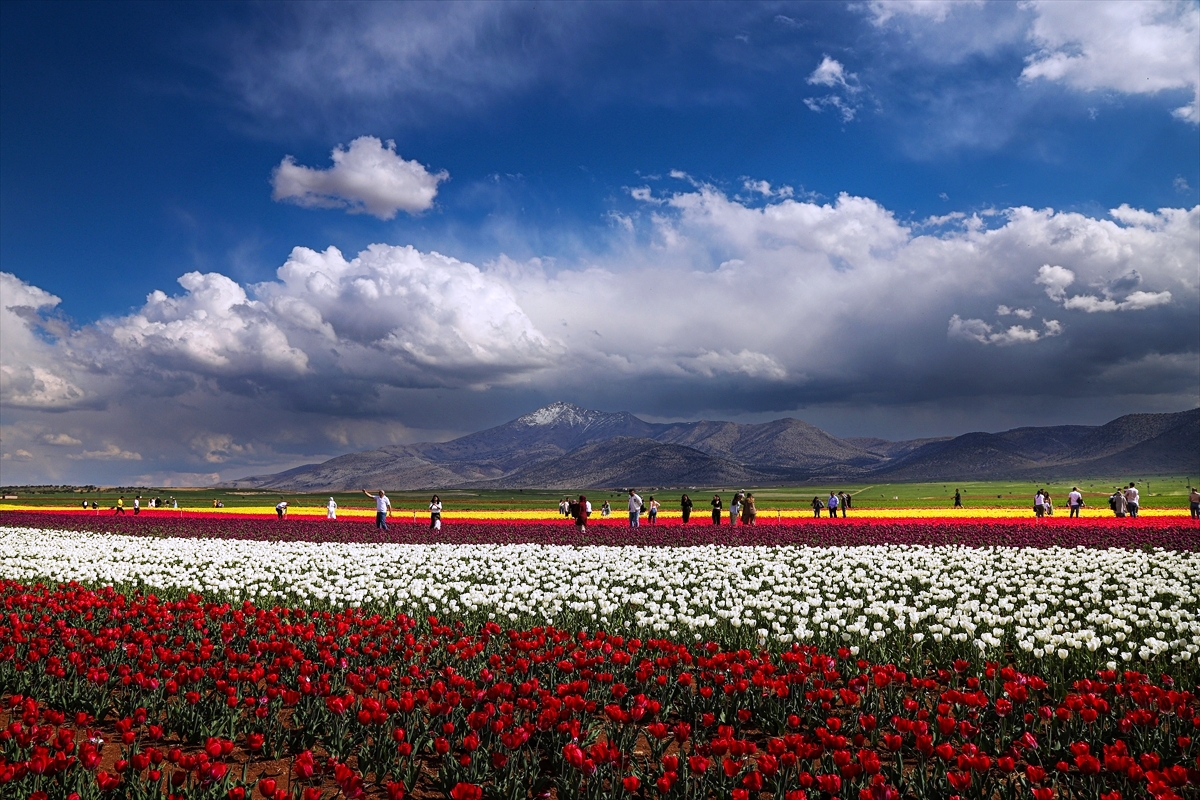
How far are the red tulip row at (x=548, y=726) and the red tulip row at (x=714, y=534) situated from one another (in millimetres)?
17942

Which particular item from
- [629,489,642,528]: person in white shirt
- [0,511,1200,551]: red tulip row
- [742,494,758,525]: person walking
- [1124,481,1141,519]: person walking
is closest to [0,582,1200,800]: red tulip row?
[0,511,1200,551]: red tulip row

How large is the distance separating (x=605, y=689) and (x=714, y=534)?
863 inches

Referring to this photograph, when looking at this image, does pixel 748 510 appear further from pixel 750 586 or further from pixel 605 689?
pixel 605 689

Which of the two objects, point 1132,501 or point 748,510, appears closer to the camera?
point 748,510

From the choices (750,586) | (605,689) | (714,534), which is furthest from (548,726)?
(714,534)

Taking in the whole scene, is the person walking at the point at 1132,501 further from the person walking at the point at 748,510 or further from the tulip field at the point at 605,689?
the tulip field at the point at 605,689

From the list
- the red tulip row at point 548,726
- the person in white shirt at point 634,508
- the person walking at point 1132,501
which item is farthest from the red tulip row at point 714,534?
the red tulip row at point 548,726

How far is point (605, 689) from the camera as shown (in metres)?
8.99

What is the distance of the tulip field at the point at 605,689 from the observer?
614 cm

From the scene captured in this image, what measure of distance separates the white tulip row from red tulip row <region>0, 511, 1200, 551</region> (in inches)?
119

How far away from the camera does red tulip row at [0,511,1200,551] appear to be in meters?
26.1

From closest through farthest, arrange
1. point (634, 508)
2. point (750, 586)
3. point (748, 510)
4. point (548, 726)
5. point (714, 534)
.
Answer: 1. point (548, 726)
2. point (750, 586)
3. point (714, 534)
4. point (748, 510)
5. point (634, 508)

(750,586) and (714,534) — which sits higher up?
(750,586)

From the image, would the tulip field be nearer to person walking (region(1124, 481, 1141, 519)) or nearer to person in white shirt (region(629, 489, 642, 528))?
person in white shirt (region(629, 489, 642, 528))
